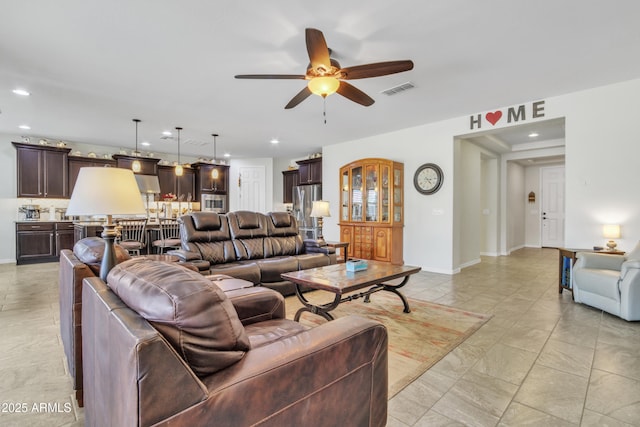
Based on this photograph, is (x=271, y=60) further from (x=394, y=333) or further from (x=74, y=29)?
(x=394, y=333)

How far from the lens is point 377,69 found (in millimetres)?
2553

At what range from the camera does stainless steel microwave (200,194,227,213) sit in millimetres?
8475

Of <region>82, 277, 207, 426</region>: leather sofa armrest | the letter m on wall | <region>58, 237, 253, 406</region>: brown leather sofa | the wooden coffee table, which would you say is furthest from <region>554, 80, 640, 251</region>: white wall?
<region>82, 277, 207, 426</region>: leather sofa armrest

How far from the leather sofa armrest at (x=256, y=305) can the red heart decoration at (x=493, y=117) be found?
433 cm

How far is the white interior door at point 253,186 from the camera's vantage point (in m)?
9.09

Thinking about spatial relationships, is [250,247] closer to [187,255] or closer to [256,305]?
[187,255]

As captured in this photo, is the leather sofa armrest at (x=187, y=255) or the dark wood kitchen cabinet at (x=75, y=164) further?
the dark wood kitchen cabinet at (x=75, y=164)

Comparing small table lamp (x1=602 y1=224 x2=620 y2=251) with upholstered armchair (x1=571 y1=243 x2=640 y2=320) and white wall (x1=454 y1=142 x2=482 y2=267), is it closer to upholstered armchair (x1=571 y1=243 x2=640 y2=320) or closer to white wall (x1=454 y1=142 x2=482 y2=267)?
upholstered armchair (x1=571 y1=243 x2=640 y2=320)

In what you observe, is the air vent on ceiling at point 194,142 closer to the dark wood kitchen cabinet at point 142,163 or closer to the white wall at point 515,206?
the dark wood kitchen cabinet at point 142,163

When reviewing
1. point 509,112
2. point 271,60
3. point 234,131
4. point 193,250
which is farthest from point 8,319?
point 509,112

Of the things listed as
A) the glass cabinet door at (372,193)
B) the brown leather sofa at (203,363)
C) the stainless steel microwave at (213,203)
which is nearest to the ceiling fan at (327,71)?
the brown leather sofa at (203,363)

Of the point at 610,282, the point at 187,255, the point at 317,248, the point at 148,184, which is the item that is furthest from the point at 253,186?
the point at 610,282

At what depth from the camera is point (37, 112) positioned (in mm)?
4785

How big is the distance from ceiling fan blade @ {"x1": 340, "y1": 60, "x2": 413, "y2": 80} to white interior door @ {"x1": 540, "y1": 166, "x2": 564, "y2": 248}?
27.5 ft
